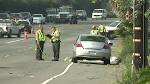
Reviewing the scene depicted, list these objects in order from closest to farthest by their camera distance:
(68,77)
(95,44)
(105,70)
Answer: (68,77)
(105,70)
(95,44)

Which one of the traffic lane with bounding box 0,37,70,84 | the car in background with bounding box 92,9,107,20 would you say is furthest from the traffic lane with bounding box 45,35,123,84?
the car in background with bounding box 92,9,107,20

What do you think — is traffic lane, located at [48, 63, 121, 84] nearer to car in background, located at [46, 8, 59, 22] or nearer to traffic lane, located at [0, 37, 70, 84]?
traffic lane, located at [0, 37, 70, 84]

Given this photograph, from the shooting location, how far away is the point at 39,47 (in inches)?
1252

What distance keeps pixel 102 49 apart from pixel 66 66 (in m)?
3.37

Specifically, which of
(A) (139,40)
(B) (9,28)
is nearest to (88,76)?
(A) (139,40)

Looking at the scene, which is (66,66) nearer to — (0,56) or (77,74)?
(77,74)

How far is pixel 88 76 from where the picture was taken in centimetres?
2258

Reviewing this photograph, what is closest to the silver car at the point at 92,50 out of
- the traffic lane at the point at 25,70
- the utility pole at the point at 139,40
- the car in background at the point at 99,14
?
the traffic lane at the point at 25,70

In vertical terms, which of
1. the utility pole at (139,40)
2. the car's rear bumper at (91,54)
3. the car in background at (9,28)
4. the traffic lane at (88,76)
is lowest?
the traffic lane at (88,76)

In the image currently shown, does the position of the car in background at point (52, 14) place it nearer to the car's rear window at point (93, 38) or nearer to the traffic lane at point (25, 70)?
the traffic lane at point (25, 70)

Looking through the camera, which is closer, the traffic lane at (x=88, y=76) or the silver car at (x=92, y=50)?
the traffic lane at (x=88, y=76)

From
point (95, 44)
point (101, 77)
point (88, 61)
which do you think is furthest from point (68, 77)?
point (88, 61)

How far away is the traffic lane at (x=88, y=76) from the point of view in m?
20.3

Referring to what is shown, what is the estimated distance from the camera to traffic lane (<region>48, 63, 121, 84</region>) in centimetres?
2031
